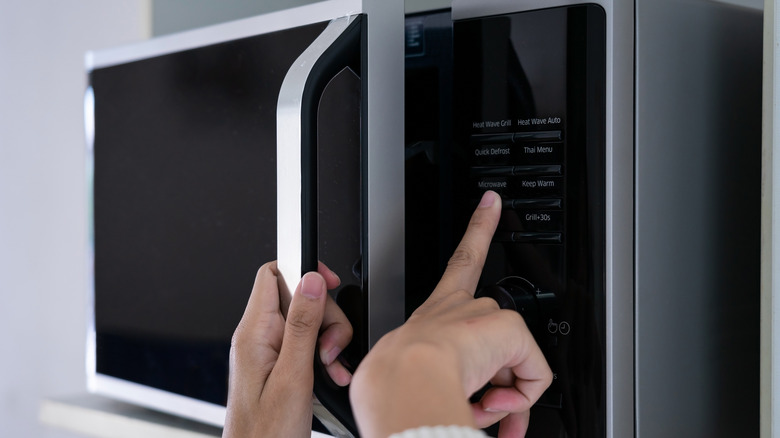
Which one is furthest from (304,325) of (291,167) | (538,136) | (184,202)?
(184,202)

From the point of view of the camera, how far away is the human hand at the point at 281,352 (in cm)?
53

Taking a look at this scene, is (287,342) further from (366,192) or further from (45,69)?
(45,69)

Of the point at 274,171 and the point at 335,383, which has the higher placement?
the point at 274,171

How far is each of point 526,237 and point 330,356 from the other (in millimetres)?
161

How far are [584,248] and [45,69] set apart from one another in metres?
1.17

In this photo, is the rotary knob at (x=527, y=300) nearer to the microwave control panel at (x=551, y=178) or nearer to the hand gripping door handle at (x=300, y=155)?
the microwave control panel at (x=551, y=178)

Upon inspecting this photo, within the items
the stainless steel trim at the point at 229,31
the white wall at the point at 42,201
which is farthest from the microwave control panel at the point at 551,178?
the white wall at the point at 42,201

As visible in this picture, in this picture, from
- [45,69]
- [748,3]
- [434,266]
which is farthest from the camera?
[45,69]

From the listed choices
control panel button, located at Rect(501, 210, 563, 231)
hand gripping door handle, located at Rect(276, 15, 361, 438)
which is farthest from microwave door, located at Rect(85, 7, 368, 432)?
control panel button, located at Rect(501, 210, 563, 231)

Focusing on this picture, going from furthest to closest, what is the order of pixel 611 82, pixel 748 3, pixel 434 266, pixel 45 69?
pixel 45 69, pixel 748 3, pixel 434 266, pixel 611 82

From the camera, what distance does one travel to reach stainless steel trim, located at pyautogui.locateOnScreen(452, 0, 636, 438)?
53 centimetres

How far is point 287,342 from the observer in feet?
1.75

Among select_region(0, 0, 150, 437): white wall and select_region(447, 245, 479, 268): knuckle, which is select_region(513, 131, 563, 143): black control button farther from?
select_region(0, 0, 150, 437): white wall

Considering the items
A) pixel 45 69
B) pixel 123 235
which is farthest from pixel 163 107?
pixel 45 69
